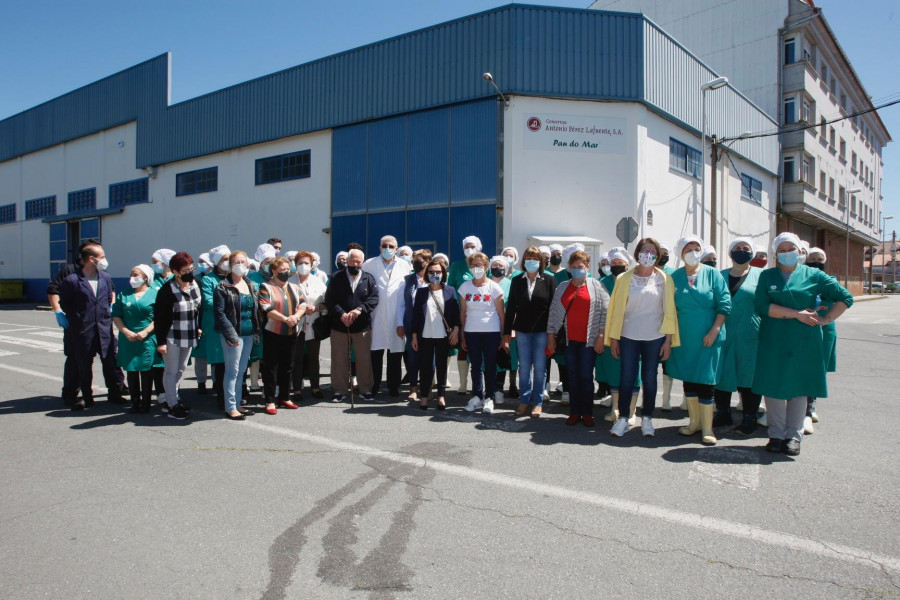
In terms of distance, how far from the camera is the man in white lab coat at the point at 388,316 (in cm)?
776

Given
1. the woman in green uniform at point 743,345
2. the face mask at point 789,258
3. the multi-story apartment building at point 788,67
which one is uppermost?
the multi-story apartment building at point 788,67

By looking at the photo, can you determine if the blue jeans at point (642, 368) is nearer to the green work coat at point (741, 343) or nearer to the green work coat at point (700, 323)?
the green work coat at point (700, 323)

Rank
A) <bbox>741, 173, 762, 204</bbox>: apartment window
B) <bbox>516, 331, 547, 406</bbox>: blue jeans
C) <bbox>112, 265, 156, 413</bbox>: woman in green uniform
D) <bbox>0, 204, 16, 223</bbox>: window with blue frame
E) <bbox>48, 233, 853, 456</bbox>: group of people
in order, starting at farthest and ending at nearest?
<bbox>0, 204, 16, 223</bbox>: window with blue frame < <bbox>741, 173, 762, 204</bbox>: apartment window < <bbox>112, 265, 156, 413</bbox>: woman in green uniform < <bbox>516, 331, 547, 406</bbox>: blue jeans < <bbox>48, 233, 853, 456</bbox>: group of people

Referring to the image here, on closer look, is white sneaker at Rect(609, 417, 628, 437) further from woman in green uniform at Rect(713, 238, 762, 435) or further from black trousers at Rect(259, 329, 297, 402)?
black trousers at Rect(259, 329, 297, 402)

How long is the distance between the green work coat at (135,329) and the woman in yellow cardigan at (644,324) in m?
5.19

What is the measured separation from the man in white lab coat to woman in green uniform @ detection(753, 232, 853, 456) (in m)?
4.27

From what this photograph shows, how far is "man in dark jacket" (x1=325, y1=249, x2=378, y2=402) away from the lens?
7535 millimetres

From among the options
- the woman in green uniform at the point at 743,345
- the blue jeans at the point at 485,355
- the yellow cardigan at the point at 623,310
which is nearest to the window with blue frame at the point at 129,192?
the blue jeans at the point at 485,355

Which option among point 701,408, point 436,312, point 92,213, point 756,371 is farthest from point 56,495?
point 92,213

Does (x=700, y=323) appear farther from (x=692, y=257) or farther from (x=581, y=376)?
(x=581, y=376)

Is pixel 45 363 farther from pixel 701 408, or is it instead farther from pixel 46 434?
pixel 701 408

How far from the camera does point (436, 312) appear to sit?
23.5ft

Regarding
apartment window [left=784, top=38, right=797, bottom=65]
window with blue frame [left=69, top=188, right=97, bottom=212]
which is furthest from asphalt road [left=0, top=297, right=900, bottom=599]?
apartment window [left=784, top=38, right=797, bottom=65]

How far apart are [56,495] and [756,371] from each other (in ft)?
19.2
